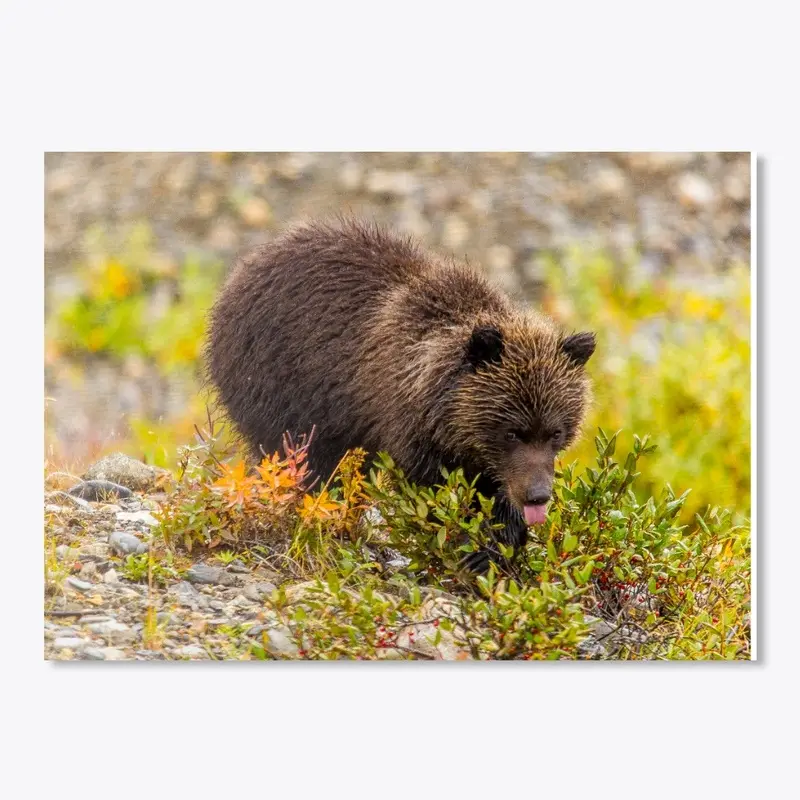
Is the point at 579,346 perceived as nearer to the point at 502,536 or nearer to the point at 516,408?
the point at 516,408

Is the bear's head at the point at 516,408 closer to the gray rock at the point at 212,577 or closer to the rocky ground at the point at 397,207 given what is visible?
the rocky ground at the point at 397,207

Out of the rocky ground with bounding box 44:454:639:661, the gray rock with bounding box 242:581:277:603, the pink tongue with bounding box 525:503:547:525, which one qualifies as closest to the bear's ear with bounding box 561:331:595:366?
A: the pink tongue with bounding box 525:503:547:525

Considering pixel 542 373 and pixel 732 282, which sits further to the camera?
pixel 732 282

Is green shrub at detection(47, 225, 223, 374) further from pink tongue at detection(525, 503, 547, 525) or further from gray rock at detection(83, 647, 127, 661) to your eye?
pink tongue at detection(525, 503, 547, 525)

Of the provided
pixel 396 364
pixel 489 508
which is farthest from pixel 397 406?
pixel 489 508
